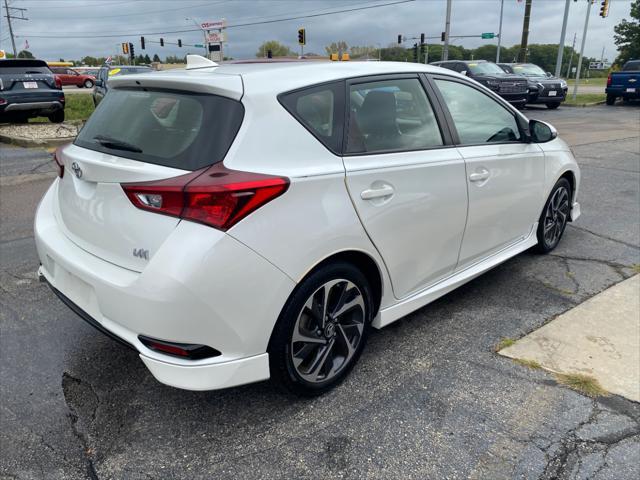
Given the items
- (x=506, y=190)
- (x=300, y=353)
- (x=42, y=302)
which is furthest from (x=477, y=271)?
(x=42, y=302)

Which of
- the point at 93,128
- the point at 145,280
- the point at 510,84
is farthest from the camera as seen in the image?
the point at 510,84

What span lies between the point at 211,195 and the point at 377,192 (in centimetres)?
91

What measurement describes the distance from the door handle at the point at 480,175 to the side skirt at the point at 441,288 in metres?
0.62

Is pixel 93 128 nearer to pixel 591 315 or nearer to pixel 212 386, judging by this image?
pixel 212 386

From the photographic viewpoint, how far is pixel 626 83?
22.3 metres

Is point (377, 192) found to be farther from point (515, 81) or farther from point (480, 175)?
point (515, 81)

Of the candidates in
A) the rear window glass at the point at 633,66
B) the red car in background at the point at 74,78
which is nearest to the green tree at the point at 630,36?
the rear window glass at the point at 633,66

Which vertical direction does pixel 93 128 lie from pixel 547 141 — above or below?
above

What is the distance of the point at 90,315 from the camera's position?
244cm

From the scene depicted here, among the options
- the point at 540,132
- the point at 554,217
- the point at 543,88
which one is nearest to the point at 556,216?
the point at 554,217

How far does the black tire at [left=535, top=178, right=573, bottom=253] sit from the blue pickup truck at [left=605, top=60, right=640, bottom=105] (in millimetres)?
21673

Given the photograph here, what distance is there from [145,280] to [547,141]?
3294mm

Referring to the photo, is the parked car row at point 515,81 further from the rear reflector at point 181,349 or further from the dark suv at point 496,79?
the rear reflector at point 181,349

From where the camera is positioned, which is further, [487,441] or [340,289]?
[340,289]
